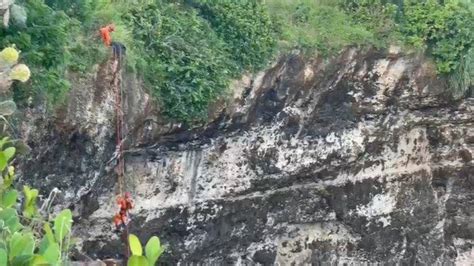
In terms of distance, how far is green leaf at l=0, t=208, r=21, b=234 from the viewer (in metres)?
2.08

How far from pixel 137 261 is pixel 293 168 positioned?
5181mm

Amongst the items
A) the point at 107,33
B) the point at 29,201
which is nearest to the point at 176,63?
the point at 107,33

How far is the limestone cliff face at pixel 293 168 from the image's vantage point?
561 cm

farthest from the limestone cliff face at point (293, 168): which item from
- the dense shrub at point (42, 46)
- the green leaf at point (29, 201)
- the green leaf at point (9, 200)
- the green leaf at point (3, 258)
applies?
the green leaf at point (3, 258)

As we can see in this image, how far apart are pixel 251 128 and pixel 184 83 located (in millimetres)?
1082

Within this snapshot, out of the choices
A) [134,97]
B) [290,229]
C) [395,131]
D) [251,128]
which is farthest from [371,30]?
[134,97]

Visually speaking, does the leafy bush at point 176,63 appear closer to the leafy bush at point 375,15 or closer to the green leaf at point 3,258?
the leafy bush at point 375,15

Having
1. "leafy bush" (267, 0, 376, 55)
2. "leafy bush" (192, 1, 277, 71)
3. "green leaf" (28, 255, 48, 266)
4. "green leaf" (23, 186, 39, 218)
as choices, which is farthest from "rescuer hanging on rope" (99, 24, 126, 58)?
"green leaf" (28, 255, 48, 266)

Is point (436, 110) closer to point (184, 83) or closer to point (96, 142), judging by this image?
point (184, 83)

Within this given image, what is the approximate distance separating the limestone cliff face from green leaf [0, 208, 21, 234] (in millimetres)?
2916

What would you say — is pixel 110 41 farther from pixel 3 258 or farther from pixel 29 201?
pixel 3 258

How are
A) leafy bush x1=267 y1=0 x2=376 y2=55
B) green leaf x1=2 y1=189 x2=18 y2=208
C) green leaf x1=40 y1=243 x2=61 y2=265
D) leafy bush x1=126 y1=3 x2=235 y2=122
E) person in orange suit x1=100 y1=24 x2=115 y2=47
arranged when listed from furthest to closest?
leafy bush x1=267 y1=0 x2=376 y2=55, leafy bush x1=126 y1=3 x2=235 y2=122, person in orange suit x1=100 y1=24 x2=115 y2=47, green leaf x1=2 y1=189 x2=18 y2=208, green leaf x1=40 y1=243 x2=61 y2=265

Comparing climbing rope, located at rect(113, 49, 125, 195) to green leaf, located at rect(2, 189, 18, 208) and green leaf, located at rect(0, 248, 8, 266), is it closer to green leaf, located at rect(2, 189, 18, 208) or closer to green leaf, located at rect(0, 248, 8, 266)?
green leaf, located at rect(2, 189, 18, 208)

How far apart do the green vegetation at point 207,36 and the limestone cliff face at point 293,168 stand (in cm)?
19
